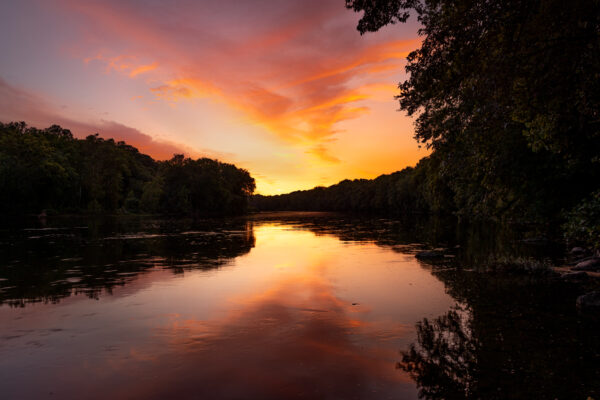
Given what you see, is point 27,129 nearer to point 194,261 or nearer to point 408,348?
point 194,261

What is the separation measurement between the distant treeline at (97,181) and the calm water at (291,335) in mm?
97636

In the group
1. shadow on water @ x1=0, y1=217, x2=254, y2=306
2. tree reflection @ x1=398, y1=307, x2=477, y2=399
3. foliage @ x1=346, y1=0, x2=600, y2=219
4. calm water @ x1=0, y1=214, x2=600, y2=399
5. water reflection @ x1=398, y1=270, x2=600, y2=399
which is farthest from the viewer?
shadow on water @ x1=0, y1=217, x2=254, y2=306

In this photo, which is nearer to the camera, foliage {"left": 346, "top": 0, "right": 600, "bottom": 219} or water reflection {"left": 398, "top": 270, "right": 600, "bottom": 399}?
water reflection {"left": 398, "top": 270, "right": 600, "bottom": 399}

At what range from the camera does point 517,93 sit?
1073 centimetres

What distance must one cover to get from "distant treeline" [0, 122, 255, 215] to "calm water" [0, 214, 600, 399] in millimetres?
97636

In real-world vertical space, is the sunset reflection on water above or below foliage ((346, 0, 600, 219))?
below

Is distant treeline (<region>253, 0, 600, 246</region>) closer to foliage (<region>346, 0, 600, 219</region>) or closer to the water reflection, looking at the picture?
foliage (<region>346, 0, 600, 219</region>)

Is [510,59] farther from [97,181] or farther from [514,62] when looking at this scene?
[97,181]

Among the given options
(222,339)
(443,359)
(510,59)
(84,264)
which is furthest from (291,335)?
(84,264)

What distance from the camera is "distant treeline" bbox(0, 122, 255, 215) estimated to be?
98938 millimetres

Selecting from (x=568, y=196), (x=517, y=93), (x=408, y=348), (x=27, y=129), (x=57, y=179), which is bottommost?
(x=408, y=348)

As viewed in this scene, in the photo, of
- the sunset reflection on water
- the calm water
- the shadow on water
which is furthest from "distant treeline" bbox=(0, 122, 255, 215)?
the sunset reflection on water

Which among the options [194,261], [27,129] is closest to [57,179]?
[27,129]

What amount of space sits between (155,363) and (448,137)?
63.7 ft
